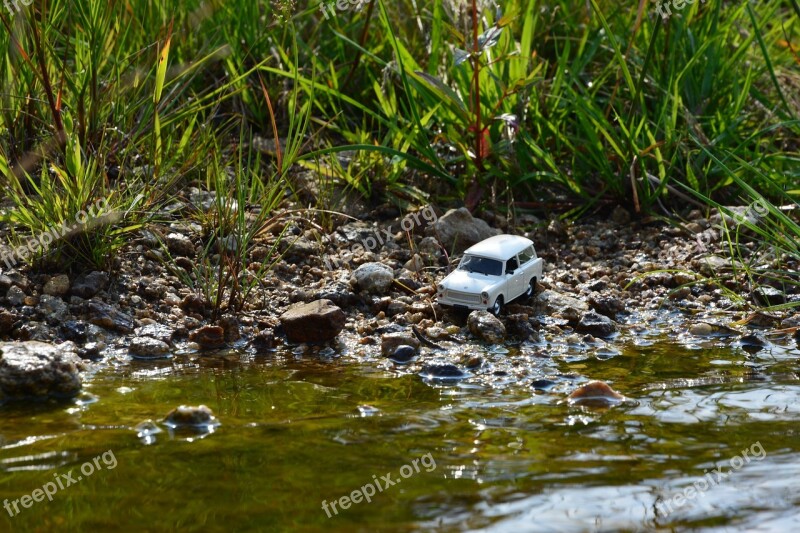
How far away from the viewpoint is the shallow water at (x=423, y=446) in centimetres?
326

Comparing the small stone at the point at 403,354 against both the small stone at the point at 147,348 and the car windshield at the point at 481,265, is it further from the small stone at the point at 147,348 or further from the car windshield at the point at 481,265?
the small stone at the point at 147,348

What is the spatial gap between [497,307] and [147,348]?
5.87 feet

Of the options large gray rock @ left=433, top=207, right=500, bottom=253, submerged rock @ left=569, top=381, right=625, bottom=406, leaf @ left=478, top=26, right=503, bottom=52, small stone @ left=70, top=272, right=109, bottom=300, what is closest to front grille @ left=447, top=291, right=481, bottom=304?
large gray rock @ left=433, top=207, right=500, bottom=253

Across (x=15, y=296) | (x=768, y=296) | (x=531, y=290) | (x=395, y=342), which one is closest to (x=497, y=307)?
(x=531, y=290)

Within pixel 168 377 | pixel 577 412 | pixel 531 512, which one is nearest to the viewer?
pixel 531 512

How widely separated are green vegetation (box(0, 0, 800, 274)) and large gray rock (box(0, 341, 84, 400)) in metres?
1.12

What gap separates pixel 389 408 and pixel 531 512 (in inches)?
44.3

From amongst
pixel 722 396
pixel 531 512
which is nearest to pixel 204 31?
pixel 722 396

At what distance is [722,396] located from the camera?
4.34 metres

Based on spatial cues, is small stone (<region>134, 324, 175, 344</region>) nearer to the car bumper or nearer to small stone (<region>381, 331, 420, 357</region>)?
small stone (<region>381, 331, 420, 357</region>)

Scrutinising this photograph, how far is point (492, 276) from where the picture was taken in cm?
544

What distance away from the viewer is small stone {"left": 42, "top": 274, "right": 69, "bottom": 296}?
5.30 meters

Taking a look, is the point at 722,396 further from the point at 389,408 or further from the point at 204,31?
the point at 204,31

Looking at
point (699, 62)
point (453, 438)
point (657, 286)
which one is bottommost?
point (657, 286)
